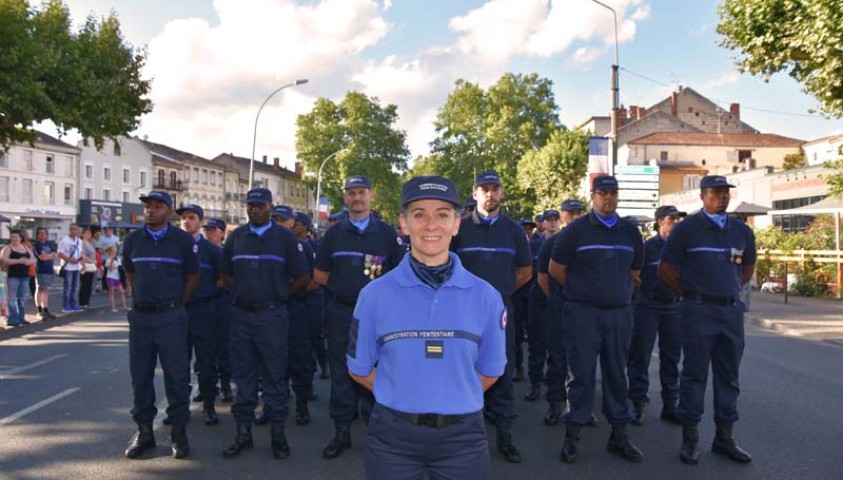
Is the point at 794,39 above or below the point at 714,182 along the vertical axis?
above

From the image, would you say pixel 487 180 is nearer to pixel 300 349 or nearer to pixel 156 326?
pixel 300 349

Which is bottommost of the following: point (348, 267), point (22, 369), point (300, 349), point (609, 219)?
point (22, 369)

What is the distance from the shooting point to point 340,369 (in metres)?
5.58

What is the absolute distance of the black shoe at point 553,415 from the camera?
6331mm

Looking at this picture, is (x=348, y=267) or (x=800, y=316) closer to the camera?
(x=348, y=267)

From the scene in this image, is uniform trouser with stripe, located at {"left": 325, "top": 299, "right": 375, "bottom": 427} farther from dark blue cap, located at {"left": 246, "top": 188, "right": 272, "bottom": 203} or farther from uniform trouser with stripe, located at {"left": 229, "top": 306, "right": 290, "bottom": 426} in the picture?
dark blue cap, located at {"left": 246, "top": 188, "right": 272, "bottom": 203}

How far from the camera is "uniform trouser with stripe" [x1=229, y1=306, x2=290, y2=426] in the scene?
530cm

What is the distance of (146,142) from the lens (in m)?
72.4

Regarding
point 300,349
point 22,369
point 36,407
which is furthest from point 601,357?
point 22,369

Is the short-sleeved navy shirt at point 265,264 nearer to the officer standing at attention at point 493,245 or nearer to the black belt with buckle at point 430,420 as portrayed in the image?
the officer standing at attention at point 493,245

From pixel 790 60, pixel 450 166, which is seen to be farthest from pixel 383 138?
pixel 790 60

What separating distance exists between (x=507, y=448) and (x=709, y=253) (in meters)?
2.23

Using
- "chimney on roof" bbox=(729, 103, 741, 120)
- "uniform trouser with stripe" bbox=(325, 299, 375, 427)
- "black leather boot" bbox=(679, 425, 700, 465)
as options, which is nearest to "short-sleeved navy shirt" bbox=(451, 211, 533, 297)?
"uniform trouser with stripe" bbox=(325, 299, 375, 427)

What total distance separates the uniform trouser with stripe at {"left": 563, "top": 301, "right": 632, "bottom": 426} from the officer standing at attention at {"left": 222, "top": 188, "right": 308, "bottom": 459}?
2304 mm
